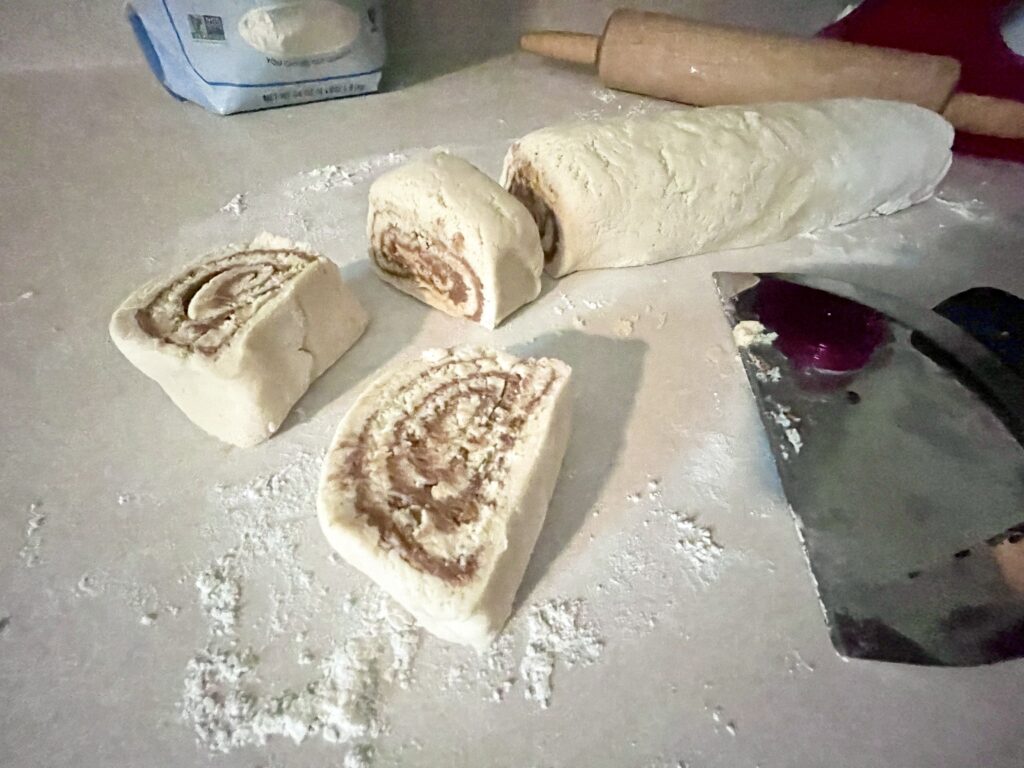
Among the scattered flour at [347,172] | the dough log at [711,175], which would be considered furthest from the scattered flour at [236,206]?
the dough log at [711,175]

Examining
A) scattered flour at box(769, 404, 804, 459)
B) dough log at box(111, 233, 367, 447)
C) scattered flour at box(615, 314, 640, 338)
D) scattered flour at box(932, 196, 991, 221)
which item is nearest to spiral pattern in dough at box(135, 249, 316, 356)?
dough log at box(111, 233, 367, 447)

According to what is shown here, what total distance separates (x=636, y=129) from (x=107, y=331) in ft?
4.36

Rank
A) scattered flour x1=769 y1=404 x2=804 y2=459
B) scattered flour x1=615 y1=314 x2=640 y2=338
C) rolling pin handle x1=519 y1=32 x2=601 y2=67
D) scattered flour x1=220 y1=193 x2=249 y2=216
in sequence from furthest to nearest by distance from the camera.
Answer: rolling pin handle x1=519 y1=32 x2=601 y2=67 < scattered flour x1=220 y1=193 x2=249 y2=216 < scattered flour x1=615 y1=314 x2=640 y2=338 < scattered flour x1=769 y1=404 x2=804 y2=459

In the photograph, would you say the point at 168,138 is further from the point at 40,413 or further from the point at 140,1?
the point at 40,413

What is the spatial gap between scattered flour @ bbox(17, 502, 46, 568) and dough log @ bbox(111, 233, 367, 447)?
1.02 ft

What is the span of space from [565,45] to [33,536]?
6.58ft

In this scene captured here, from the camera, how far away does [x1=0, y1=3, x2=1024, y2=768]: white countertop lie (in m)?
1.10

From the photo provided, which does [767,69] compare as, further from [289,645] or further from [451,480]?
[289,645]

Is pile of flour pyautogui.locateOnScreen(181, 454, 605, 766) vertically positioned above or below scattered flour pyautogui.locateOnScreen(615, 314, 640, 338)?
below

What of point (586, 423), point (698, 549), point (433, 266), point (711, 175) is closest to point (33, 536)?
point (433, 266)

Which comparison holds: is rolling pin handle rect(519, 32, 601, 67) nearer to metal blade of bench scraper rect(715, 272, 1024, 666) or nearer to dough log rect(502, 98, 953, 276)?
dough log rect(502, 98, 953, 276)

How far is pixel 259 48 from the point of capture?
2.06 m

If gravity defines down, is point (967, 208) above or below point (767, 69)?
below

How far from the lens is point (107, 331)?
1.66 meters
